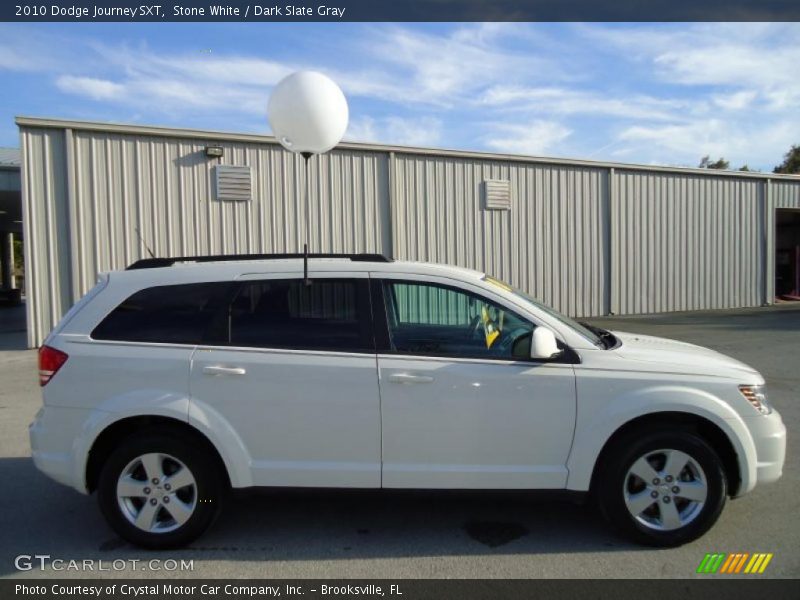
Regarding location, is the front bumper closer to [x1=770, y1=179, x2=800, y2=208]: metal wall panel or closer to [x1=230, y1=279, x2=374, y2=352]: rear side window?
[x1=230, y1=279, x2=374, y2=352]: rear side window

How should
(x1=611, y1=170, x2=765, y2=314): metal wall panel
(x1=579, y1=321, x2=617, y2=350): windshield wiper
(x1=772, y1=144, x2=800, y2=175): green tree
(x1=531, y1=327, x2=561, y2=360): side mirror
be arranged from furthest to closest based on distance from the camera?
1. (x1=772, y1=144, x2=800, y2=175): green tree
2. (x1=611, y1=170, x2=765, y2=314): metal wall panel
3. (x1=579, y1=321, x2=617, y2=350): windshield wiper
4. (x1=531, y1=327, x2=561, y2=360): side mirror

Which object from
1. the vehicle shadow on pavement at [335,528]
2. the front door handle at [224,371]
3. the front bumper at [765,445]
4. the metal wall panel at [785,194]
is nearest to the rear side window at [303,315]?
the front door handle at [224,371]

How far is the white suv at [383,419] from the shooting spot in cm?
352

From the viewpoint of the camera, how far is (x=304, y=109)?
217 inches

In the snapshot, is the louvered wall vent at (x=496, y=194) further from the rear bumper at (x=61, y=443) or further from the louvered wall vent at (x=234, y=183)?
the rear bumper at (x=61, y=443)

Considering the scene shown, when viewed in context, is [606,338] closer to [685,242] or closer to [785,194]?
[685,242]

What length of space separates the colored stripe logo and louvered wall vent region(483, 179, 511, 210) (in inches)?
446

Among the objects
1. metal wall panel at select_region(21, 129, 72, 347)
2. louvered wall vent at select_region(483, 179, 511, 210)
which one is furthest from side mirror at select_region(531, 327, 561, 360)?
louvered wall vent at select_region(483, 179, 511, 210)

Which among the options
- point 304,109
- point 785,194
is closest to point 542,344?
point 304,109

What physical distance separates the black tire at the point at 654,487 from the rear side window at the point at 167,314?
2575mm

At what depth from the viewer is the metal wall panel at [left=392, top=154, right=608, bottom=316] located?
44.5 ft

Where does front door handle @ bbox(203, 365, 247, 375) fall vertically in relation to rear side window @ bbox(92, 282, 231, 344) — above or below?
below
